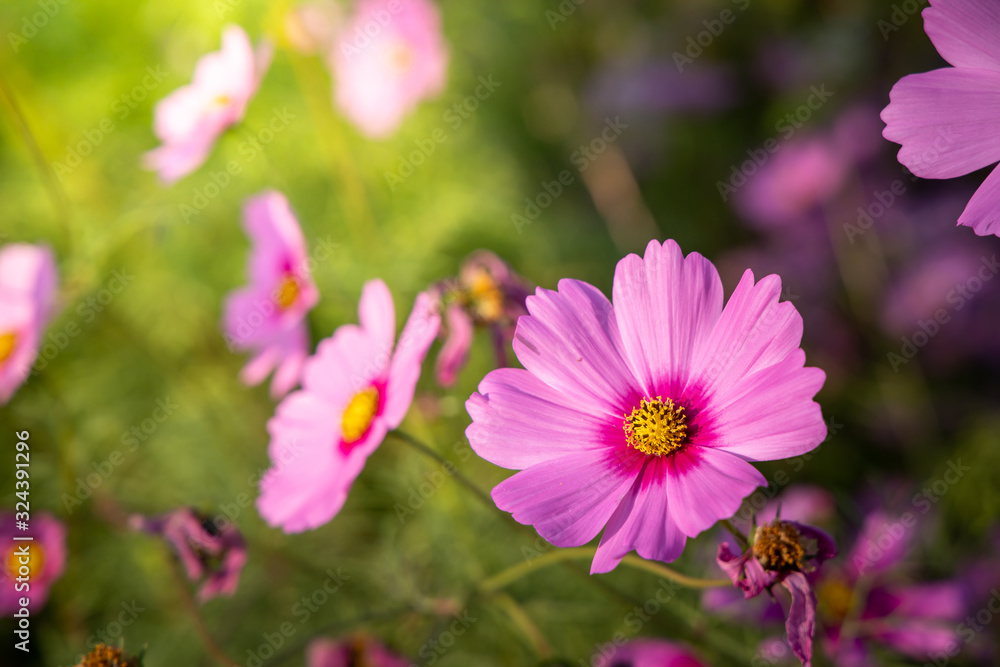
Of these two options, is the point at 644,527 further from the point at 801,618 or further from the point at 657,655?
the point at 657,655

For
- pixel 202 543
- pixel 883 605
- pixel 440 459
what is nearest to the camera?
pixel 440 459

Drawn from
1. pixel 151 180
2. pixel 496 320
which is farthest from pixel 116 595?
pixel 496 320

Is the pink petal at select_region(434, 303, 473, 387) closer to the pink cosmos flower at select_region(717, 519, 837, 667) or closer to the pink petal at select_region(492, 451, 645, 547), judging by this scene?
the pink petal at select_region(492, 451, 645, 547)

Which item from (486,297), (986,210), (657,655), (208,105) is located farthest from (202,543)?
(986,210)

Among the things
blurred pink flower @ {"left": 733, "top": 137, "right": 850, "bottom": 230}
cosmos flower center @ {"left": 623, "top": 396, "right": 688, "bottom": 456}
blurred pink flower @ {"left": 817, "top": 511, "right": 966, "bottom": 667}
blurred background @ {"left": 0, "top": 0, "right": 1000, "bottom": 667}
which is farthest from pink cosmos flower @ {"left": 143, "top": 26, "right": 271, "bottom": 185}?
blurred pink flower @ {"left": 733, "top": 137, "right": 850, "bottom": 230}

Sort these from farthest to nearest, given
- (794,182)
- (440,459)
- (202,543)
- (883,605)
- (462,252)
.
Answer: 1. (794,182)
2. (462,252)
3. (883,605)
4. (202,543)
5. (440,459)

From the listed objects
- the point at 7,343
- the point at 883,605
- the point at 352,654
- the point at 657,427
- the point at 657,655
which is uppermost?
the point at 7,343
